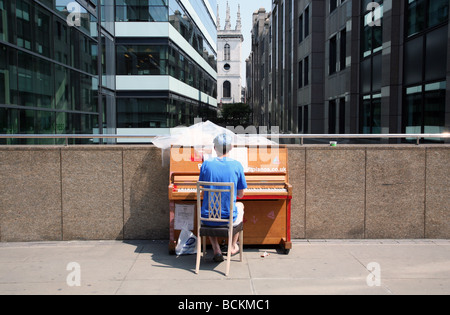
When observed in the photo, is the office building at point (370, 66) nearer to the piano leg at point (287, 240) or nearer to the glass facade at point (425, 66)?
the glass facade at point (425, 66)

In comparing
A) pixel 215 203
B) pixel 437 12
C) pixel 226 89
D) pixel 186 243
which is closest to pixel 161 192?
pixel 186 243

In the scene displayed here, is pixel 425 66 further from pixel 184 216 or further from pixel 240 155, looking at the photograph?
pixel 184 216

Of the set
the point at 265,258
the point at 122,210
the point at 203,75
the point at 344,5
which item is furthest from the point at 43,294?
the point at 203,75

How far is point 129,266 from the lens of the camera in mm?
5781

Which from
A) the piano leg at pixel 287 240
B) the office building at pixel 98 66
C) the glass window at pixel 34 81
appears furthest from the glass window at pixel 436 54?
the glass window at pixel 34 81

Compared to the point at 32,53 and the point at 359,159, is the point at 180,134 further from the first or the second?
the point at 32,53

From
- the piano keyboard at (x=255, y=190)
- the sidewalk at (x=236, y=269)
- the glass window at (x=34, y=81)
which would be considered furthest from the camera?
the glass window at (x=34, y=81)

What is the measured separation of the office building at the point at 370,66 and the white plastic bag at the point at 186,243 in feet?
30.1

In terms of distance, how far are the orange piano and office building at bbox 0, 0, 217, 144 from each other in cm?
984

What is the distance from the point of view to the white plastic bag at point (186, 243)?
6293 mm

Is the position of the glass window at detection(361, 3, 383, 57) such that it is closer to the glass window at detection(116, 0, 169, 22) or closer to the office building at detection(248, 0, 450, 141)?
the office building at detection(248, 0, 450, 141)

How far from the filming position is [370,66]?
61.0 feet

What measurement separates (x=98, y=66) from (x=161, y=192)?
38.6ft

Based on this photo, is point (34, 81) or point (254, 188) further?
point (34, 81)
